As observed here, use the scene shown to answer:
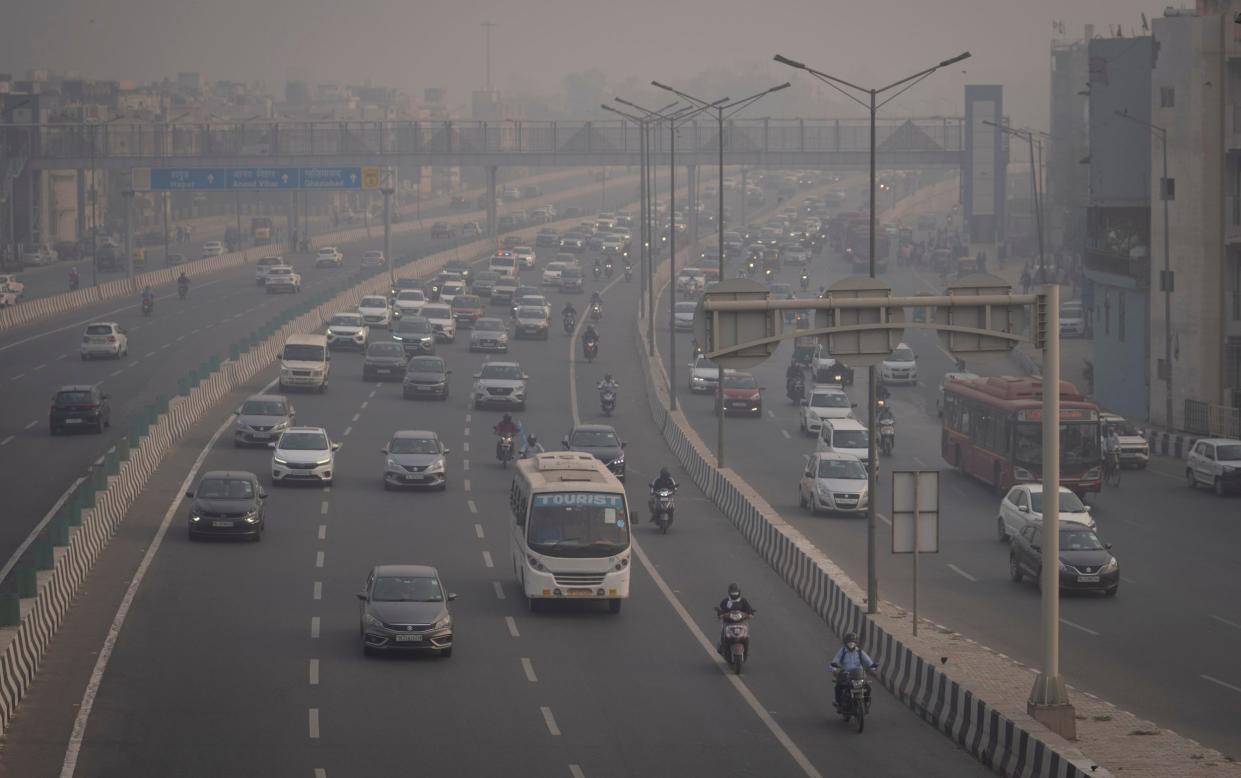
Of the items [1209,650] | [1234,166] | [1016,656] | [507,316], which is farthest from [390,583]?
[507,316]

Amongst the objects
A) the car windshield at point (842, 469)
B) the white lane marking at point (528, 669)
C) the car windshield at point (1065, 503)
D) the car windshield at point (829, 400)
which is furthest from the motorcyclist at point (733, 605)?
the car windshield at point (829, 400)

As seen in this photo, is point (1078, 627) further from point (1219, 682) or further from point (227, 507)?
point (227, 507)

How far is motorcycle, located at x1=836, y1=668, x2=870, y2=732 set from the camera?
26.1 metres

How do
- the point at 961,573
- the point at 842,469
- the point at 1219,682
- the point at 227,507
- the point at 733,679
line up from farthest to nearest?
the point at 842,469 → the point at 227,507 → the point at 961,573 → the point at 733,679 → the point at 1219,682

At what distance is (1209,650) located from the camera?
32.1 metres

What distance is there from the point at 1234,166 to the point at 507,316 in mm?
42685

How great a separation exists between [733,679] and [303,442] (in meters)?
22.6

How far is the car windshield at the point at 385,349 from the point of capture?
72.5m

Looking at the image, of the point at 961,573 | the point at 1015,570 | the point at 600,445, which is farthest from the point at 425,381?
the point at 1015,570

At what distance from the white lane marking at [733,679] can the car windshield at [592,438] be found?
985 cm

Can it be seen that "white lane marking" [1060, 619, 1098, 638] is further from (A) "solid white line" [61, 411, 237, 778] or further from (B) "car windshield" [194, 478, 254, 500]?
(B) "car windshield" [194, 478, 254, 500]

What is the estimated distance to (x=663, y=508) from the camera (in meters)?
44.6

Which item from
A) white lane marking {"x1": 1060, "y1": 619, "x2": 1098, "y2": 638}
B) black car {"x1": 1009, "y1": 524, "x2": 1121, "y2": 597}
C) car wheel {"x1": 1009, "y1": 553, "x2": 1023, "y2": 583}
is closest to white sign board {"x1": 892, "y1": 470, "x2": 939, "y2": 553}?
white lane marking {"x1": 1060, "y1": 619, "x2": 1098, "y2": 638}

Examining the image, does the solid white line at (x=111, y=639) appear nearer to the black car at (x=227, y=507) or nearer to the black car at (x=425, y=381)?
the black car at (x=227, y=507)
